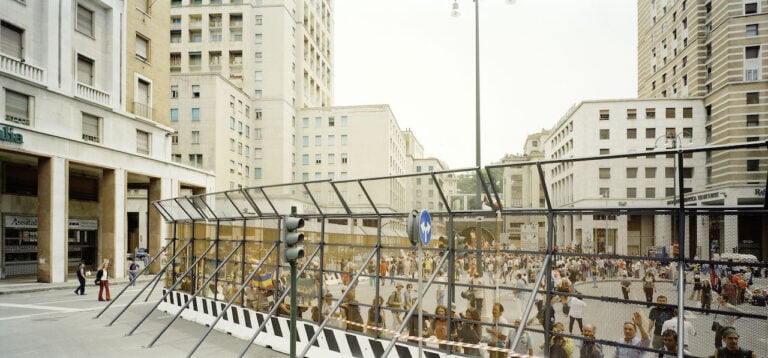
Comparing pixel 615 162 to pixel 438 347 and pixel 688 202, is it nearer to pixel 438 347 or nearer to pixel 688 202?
pixel 688 202

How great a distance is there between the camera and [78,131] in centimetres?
2972

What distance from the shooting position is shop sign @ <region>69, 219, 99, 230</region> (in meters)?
34.6

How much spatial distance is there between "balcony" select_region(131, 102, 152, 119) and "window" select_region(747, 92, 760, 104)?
5331cm

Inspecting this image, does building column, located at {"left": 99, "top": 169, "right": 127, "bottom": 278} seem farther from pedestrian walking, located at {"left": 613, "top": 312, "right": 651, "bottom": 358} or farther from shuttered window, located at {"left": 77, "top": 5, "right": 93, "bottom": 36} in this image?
pedestrian walking, located at {"left": 613, "top": 312, "right": 651, "bottom": 358}

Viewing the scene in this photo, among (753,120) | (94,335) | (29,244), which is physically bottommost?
(94,335)

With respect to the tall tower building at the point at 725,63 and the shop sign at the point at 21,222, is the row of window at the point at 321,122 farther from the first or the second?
the tall tower building at the point at 725,63

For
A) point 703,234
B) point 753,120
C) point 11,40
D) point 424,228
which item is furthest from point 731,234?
point 753,120

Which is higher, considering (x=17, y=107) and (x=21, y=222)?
(x=17, y=107)

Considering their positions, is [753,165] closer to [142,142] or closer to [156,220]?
[142,142]

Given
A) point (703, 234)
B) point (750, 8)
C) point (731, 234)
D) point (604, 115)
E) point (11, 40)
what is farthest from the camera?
point (750, 8)

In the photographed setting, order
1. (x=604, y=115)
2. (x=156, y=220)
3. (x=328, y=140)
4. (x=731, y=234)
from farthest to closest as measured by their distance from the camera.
A: (x=328, y=140), (x=156, y=220), (x=604, y=115), (x=731, y=234)

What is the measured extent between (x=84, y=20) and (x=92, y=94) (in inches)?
197

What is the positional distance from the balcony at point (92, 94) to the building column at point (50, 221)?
4.67 metres

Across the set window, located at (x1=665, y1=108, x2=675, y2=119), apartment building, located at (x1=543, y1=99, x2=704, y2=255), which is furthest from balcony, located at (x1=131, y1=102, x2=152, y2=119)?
window, located at (x1=665, y1=108, x2=675, y2=119)
